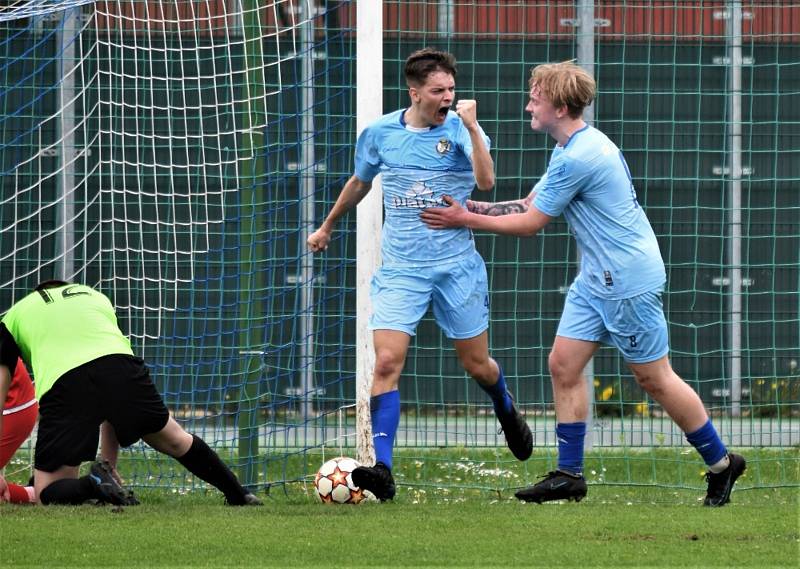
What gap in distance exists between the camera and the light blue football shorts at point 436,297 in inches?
271

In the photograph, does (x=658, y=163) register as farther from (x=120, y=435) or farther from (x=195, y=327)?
(x=120, y=435)

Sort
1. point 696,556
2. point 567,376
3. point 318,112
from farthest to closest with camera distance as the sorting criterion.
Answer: point 318,112 → point 567,376 → point 696,556

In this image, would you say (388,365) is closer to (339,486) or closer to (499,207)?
(339,486)

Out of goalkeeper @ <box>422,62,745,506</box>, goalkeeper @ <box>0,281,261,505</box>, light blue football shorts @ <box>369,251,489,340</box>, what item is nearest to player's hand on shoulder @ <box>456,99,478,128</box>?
goalkeeper @ <box>422,62,745,506</box>

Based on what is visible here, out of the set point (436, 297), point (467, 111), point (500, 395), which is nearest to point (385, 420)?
point (436, 297)

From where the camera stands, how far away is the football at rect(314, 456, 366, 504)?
7.07 meters

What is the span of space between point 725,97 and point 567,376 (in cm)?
392

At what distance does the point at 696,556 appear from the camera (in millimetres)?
5375

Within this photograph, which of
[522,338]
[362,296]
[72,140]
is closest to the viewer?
[362,296]

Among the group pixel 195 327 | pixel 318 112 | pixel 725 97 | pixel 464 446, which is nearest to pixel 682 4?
pixel 725 97

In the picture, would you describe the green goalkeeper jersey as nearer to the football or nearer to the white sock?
the football

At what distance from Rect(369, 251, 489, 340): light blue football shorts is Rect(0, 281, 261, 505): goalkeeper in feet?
3.77

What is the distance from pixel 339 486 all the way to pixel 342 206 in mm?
1448

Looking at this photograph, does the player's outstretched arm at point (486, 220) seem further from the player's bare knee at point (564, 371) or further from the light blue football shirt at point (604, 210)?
the player's bare knee at point (564, 371)
